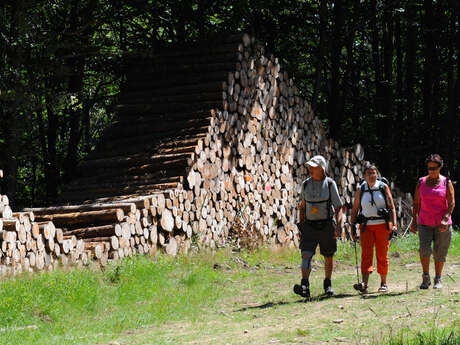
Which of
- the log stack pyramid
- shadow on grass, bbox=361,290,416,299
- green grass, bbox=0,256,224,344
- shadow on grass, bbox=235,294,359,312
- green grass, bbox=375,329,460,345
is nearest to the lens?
green grass, bbox=375,329,460,345

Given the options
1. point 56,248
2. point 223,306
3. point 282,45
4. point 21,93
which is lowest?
point 223,306

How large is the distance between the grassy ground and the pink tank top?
36.8 inches

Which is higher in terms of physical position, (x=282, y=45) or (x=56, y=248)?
(x=282, y=45)

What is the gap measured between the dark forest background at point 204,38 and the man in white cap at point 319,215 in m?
5.60

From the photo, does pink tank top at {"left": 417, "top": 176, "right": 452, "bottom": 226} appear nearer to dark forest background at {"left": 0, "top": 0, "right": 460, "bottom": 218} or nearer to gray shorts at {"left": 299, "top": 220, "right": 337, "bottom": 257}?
gray shorts at {"left": 299, "top": 220, "right": 337, "bottom": 257}

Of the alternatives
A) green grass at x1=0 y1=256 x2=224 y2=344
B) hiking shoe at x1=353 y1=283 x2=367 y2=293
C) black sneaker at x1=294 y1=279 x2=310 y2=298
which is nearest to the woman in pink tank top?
hiking shoe at x1=353 y1=283 x2=367 y2=293

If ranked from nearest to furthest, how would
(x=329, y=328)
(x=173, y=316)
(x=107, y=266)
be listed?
(x=329, y=328), (x=173, y=316), (x=107, y=266)

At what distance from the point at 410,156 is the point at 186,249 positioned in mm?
12695

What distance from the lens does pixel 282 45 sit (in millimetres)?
19141

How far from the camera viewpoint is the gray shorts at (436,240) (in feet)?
30.0

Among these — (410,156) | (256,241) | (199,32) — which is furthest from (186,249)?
(410,156)

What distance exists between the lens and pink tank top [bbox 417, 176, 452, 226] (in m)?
9.05

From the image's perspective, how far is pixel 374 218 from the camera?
A: 29.7ft

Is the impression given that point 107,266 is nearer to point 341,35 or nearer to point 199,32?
point 199,32
